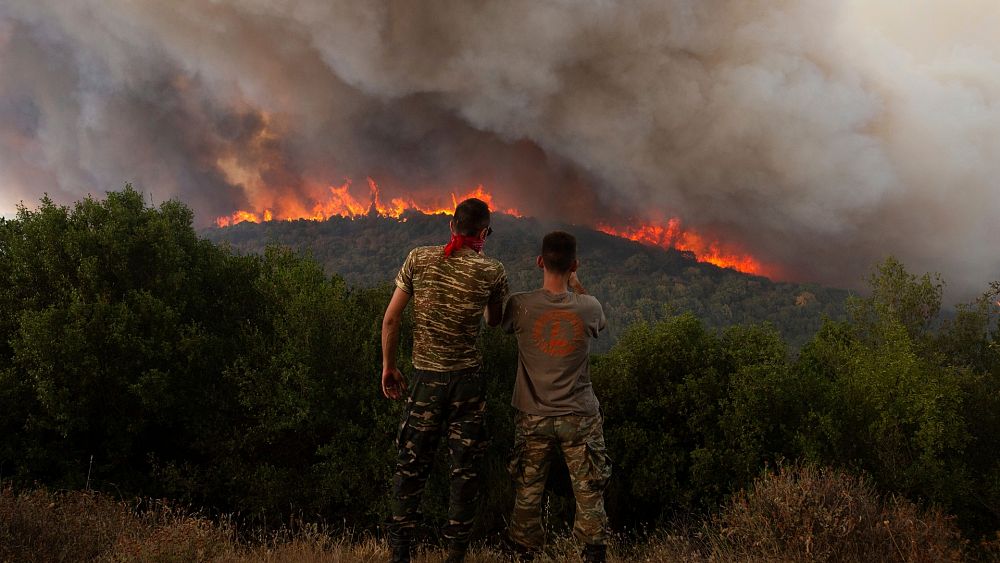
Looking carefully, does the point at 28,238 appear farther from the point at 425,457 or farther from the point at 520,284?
the point at 520,284

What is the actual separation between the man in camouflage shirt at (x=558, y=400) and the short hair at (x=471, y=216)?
70cm

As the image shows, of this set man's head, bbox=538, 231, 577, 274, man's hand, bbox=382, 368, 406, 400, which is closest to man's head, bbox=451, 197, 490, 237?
man's head, bbox=538, 231, 577, 274

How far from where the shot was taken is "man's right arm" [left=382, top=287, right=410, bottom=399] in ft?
17.6

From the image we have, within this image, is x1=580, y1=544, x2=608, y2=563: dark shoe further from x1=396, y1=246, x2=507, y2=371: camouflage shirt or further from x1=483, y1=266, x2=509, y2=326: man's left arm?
x1=483, y1=266, x2=509, y2=326: man's left arm

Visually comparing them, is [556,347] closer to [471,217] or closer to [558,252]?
[558,252]

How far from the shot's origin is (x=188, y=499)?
1678 centimetres

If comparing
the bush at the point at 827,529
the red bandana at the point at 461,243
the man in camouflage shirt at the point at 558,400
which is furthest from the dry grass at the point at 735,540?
the red bandana at the point at 461,243

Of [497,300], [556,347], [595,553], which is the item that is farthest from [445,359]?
[595,553]

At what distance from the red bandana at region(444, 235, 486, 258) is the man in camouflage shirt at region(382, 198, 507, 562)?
0.03ft

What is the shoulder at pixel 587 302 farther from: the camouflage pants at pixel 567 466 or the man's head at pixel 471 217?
the man's head at pixel 471 217

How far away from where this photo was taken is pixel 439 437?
5582 mm

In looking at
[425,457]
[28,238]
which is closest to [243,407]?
[28,238]

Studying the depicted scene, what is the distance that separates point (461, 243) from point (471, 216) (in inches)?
11.5

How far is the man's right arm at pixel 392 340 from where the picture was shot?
5371 mm
